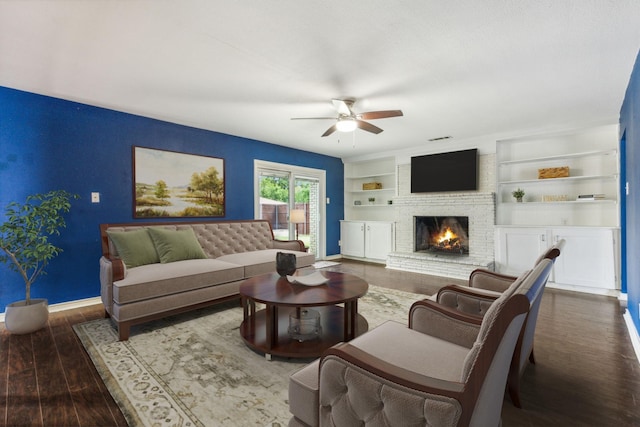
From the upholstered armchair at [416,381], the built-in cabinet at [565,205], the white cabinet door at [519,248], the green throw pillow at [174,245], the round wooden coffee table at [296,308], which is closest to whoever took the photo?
the upholstered armchair at [416,381]

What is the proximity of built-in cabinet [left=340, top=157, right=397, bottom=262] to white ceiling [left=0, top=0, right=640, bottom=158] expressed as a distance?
10.1 feet

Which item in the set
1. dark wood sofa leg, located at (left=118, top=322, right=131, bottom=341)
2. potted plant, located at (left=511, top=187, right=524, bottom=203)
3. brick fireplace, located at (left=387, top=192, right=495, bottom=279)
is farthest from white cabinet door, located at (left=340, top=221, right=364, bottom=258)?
dark wood sofa leg, located at (left=118, top=322, right=131, bottom=341)

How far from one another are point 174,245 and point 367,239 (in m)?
4.37

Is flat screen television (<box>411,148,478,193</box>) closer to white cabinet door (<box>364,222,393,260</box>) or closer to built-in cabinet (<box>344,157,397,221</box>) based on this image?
built-in cabinet (<box>344,157,397,221</box>)

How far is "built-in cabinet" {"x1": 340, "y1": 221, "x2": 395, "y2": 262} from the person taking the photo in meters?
6.56

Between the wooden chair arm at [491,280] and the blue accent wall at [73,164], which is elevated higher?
the blue accent wall at [73,164]

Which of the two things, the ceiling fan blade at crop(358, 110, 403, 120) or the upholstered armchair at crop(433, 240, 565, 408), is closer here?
the upholstered armchair at crop(433, 240, 565, 408)

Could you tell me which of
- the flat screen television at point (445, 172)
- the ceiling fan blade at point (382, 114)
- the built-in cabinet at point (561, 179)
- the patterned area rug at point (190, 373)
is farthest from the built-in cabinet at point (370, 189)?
the patterned area rug at point (190, 373)

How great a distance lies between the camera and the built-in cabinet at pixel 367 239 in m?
6.56

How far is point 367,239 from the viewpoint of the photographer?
6883 millimetres

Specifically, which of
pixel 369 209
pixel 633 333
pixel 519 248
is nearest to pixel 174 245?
pixel 633 333

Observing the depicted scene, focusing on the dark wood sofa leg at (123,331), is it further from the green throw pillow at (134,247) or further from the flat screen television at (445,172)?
the flat screen television at (445,172)

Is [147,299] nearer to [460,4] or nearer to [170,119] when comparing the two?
[170,119]

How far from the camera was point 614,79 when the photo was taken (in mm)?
2943
